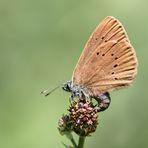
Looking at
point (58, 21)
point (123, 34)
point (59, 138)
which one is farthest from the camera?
point (58, 21)

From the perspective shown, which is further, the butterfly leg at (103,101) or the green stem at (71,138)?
the butterfly leg at (103,101)

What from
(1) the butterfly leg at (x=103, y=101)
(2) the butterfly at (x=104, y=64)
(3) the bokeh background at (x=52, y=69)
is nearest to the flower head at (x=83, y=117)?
(1) the butterfly leg at (x=103, y=101)

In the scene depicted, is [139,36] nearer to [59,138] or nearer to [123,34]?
[59,138]

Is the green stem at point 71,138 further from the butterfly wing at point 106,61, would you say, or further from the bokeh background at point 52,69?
the bokeh background at point 52,69

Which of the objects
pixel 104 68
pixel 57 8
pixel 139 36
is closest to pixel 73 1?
pixel 57 8

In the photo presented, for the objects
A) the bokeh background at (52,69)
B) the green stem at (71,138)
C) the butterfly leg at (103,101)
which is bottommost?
the green stem at (71,138)

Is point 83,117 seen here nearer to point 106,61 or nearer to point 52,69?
point 106,61

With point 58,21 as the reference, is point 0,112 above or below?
below

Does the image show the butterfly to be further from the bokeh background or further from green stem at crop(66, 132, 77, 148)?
the bokeh background
